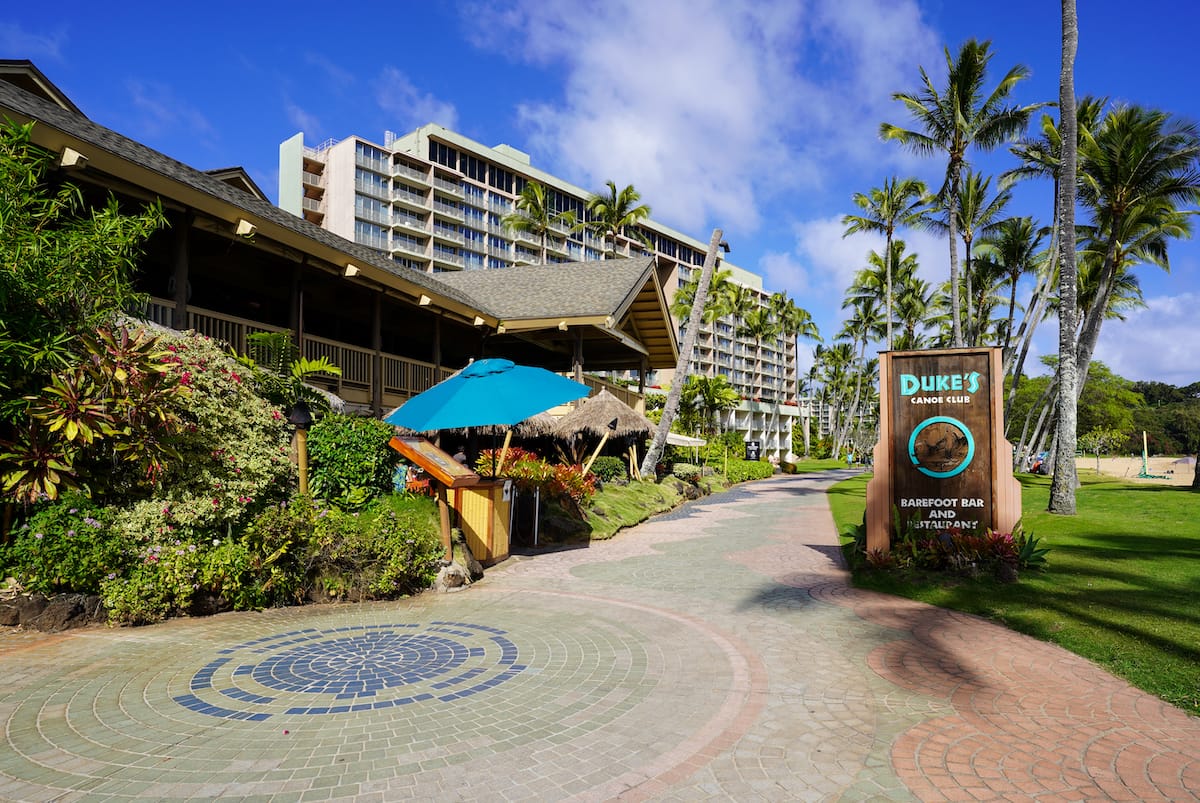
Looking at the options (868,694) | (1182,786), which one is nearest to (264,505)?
(868,694)

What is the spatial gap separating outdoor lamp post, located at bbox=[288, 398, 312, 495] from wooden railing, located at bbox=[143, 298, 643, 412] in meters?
4.13

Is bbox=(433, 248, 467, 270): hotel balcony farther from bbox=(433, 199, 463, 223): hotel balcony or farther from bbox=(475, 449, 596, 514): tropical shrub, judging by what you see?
bbox=(475, 449, 596, 514): tropical shrub

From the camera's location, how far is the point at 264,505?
8445 mm

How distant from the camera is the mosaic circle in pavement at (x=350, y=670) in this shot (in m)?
4.84

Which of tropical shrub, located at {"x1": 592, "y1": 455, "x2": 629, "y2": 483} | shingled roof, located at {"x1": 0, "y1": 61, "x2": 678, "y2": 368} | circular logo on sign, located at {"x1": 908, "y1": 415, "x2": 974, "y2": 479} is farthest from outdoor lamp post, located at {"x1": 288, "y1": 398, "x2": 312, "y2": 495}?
tropical shrub, located at {"x1": 592, "y1": 455, "x2": 629, "y2": 483}

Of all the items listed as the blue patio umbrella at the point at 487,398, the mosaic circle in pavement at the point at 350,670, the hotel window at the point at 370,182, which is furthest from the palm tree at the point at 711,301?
the mosaic circle in pavement at the point at 350,670

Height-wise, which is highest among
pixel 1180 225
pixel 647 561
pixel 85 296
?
pixel 1180 225

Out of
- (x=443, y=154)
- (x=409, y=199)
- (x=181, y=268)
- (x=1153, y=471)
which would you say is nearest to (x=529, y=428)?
(x=181, y=268)

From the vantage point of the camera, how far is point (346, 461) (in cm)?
952

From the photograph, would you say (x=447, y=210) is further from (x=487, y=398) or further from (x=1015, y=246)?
(x=487, y=398)

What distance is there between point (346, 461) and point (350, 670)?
450 centimetres

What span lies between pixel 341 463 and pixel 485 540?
2.54 metres

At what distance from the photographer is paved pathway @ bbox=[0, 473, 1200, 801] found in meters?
3.70

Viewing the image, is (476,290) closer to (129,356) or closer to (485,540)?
(485,540)
